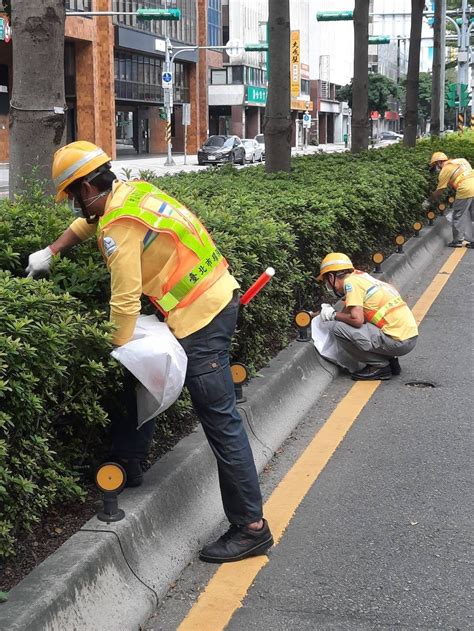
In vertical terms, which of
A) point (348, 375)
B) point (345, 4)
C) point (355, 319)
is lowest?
point (348, 375)

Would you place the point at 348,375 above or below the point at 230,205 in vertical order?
below

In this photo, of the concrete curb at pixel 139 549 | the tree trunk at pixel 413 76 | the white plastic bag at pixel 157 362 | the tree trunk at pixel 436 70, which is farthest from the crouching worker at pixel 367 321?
the tree trunk at pixel 436 70

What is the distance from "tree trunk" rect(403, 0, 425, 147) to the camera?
23258 mm

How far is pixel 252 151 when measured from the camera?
54.7 m

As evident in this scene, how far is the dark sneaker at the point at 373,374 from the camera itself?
7.27 m

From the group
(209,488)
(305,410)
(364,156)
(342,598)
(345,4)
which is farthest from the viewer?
(345,4)

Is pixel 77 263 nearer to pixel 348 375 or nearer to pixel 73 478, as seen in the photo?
pixel 73 478

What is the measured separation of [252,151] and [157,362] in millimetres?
51810

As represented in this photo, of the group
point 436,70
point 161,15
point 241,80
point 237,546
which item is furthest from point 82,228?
point 241,80

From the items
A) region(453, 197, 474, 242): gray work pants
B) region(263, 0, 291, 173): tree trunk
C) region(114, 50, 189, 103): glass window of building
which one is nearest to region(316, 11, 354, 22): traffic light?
region(453, 197, 474, 242): gray work pants

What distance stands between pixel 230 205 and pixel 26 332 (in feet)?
13.2

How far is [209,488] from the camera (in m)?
4.67

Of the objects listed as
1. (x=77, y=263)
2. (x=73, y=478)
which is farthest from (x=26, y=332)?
(x=77, y=263)

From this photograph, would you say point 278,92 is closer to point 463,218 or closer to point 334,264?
point 463,218
